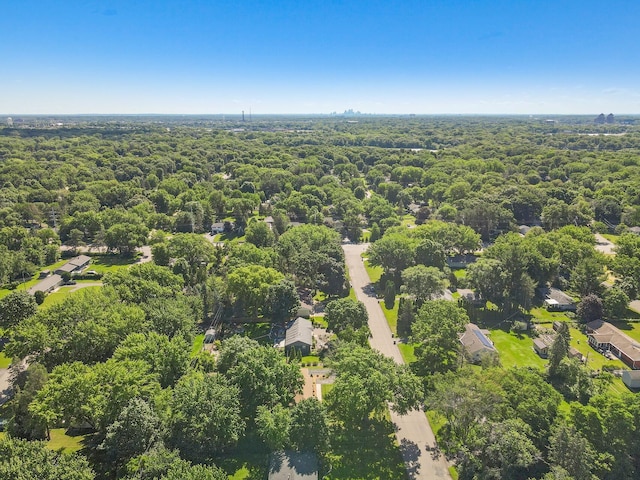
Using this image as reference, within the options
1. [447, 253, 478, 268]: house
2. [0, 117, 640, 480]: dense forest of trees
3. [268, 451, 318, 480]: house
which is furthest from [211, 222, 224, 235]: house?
[268, 451, 318, 480]: house

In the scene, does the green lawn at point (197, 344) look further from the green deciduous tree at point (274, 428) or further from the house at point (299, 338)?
the green deciduous tree at point (274, 428)

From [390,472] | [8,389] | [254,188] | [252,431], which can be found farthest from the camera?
[254,188]

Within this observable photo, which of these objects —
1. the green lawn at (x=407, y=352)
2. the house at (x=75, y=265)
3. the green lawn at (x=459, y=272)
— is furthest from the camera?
the house at (x=75, y=265)

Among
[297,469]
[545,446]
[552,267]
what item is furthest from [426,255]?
[297,469]

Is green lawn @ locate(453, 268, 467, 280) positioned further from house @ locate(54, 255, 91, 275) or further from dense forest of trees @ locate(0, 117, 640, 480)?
house @ locate(54, 255, 91, 275)

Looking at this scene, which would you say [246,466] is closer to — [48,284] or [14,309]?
[14,309]

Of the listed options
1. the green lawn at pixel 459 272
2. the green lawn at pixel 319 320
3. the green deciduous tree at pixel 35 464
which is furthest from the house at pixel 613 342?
the green deciduous tree at pixel 35 464

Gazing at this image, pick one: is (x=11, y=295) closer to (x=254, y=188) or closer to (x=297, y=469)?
(x=297, y=469)
